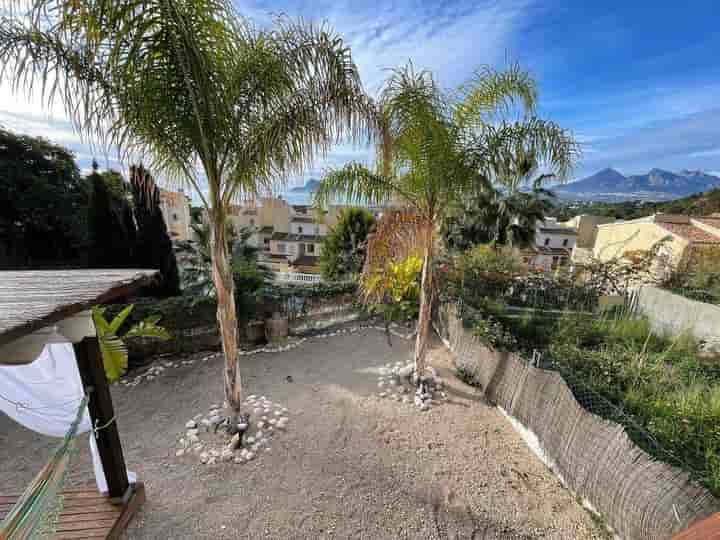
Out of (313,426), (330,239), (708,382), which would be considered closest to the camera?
(708,382)

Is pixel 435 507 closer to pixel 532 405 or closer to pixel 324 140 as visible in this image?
pixel 532 405

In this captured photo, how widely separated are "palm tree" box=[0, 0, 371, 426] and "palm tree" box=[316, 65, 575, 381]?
0.69 metres

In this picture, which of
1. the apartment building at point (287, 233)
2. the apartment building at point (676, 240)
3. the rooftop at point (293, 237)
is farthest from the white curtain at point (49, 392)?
the rooftop at point (293, 237)

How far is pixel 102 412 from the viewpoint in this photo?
2395mm

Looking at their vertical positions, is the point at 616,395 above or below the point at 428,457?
above

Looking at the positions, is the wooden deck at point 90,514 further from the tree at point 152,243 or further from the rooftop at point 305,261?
the rooftop at point 305,261

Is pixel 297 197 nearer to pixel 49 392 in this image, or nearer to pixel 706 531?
pixel 49 392

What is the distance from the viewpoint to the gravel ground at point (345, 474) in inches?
104

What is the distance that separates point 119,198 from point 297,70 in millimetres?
13052

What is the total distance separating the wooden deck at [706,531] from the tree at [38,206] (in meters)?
16.2

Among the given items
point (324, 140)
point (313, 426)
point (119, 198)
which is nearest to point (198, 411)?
point (313, 426)

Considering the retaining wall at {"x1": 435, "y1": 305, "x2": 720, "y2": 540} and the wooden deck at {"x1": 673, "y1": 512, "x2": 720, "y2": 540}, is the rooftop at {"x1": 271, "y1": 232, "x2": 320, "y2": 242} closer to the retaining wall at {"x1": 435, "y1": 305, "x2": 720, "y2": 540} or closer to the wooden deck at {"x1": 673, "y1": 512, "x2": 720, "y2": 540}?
the retaining wall at {"x1": 435, "y1": 305, "x2": 720, "y2": 540}

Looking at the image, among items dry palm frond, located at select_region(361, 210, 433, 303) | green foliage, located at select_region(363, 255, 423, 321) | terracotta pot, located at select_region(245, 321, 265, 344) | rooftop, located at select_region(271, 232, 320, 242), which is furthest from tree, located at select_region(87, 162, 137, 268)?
rooftop, located at select_region(271, 232, 320, 242)

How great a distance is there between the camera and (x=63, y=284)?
6.98ft
